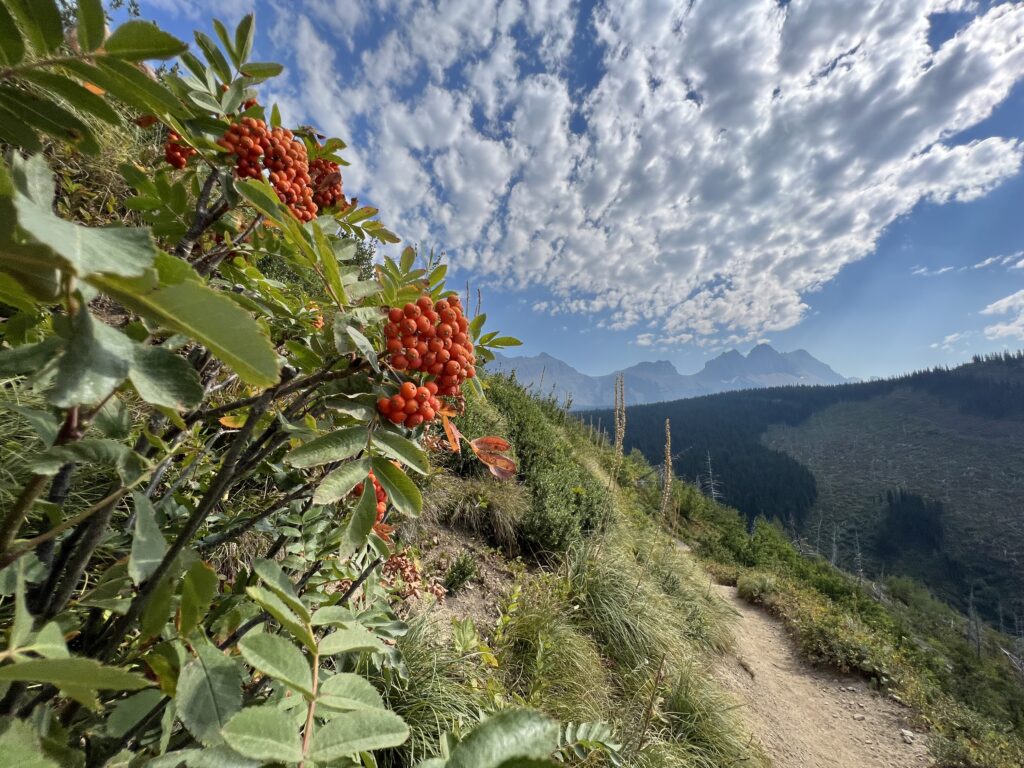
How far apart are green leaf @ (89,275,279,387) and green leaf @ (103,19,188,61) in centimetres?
48

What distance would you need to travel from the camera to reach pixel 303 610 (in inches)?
22.8

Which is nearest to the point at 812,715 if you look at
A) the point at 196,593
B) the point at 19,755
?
the point at 196,593

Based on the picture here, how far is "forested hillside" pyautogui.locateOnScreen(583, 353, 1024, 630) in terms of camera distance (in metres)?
60.5

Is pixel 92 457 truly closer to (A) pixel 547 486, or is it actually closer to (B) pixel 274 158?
(B) pixel 274 158

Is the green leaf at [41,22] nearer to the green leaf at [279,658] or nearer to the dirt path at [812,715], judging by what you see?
the green leaf at [279,658]

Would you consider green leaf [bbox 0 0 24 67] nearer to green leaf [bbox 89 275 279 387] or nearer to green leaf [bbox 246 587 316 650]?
green leaf [bbox 89 275 279 387]

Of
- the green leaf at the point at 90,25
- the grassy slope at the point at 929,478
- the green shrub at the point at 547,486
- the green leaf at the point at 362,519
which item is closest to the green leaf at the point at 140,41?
the green leaf at the point at 90,25

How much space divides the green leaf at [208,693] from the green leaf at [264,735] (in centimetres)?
11

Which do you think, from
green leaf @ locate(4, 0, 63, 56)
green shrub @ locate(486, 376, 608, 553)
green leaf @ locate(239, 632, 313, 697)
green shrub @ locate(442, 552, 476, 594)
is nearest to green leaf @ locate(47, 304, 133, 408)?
green leaf @ locate(239, 632, 313, 697)

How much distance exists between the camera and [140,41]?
601 millimetres

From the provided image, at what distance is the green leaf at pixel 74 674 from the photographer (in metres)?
0.36

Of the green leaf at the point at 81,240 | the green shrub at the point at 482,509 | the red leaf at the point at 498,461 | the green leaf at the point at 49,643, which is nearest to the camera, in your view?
the green leaf at the point at 81,240

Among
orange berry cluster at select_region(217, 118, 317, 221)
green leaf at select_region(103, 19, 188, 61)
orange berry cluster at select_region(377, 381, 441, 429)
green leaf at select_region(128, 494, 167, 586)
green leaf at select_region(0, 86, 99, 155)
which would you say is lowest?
green leaf at select_region(128, 494, 167, 586)

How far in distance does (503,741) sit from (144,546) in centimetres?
54
